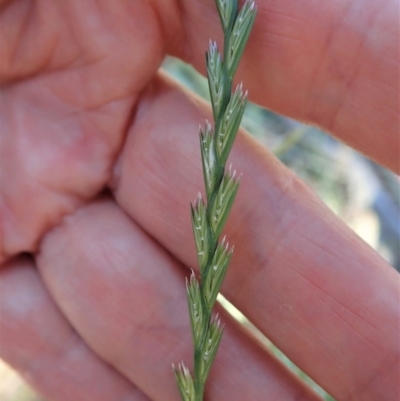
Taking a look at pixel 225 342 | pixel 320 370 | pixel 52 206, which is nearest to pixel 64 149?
pixel 52 206

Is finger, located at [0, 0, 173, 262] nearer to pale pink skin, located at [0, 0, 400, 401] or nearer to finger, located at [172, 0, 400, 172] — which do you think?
pale pink skin, located at [0, 0, 400, 401]

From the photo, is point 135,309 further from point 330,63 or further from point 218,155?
point 330,63

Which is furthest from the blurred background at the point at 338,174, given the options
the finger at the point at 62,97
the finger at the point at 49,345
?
the finger at the point at 49,345

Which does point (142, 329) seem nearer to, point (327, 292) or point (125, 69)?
point (327, 292)

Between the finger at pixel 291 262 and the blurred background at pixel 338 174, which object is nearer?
the finger at pixel 291 262

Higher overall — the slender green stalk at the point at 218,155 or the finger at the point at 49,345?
the slender green stalk at the point at 218,155

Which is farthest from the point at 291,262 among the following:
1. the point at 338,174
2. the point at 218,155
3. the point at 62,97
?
the point at 338,174

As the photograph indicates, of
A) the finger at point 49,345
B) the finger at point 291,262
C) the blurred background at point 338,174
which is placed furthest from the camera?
the blurred background at point 338,174

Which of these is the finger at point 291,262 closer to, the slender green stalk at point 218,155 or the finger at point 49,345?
the slender green stalk at point 218,155
